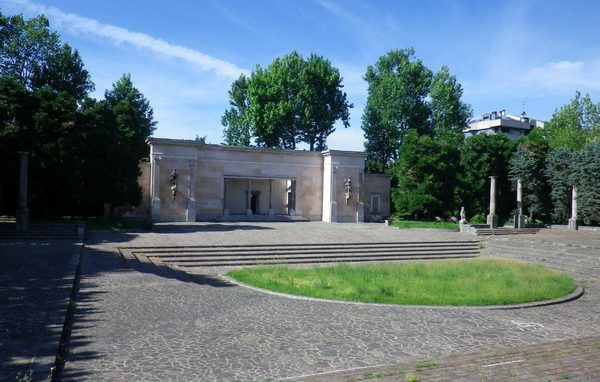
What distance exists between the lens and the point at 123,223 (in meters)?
26.0

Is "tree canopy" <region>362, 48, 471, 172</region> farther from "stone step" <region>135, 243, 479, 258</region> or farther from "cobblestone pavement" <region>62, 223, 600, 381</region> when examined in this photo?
"cobblestone pavement" <region>62, 223, 600, 381</region>

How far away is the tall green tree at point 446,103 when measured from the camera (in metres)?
53.2

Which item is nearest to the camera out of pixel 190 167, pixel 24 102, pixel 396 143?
pixel 24 102

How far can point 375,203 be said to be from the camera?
42.7m

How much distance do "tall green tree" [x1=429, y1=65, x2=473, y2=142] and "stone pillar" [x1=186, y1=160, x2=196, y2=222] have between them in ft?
98.6

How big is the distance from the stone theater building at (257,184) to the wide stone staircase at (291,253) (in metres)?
14.0

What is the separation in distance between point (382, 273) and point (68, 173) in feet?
60.6

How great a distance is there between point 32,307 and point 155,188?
24.1 metres

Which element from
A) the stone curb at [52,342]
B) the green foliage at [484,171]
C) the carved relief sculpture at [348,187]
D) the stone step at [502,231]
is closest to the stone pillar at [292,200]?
the carved relief sculpture at [348,187]

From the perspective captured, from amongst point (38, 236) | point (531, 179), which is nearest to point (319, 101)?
point (531, 179)

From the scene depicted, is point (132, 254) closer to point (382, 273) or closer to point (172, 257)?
point (172, 257)

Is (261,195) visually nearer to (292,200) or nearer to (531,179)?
(292,200)

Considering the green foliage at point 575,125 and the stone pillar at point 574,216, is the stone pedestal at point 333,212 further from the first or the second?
the green foliage at point 575,125

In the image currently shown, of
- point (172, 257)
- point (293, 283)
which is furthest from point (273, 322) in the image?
point (172, 257)
